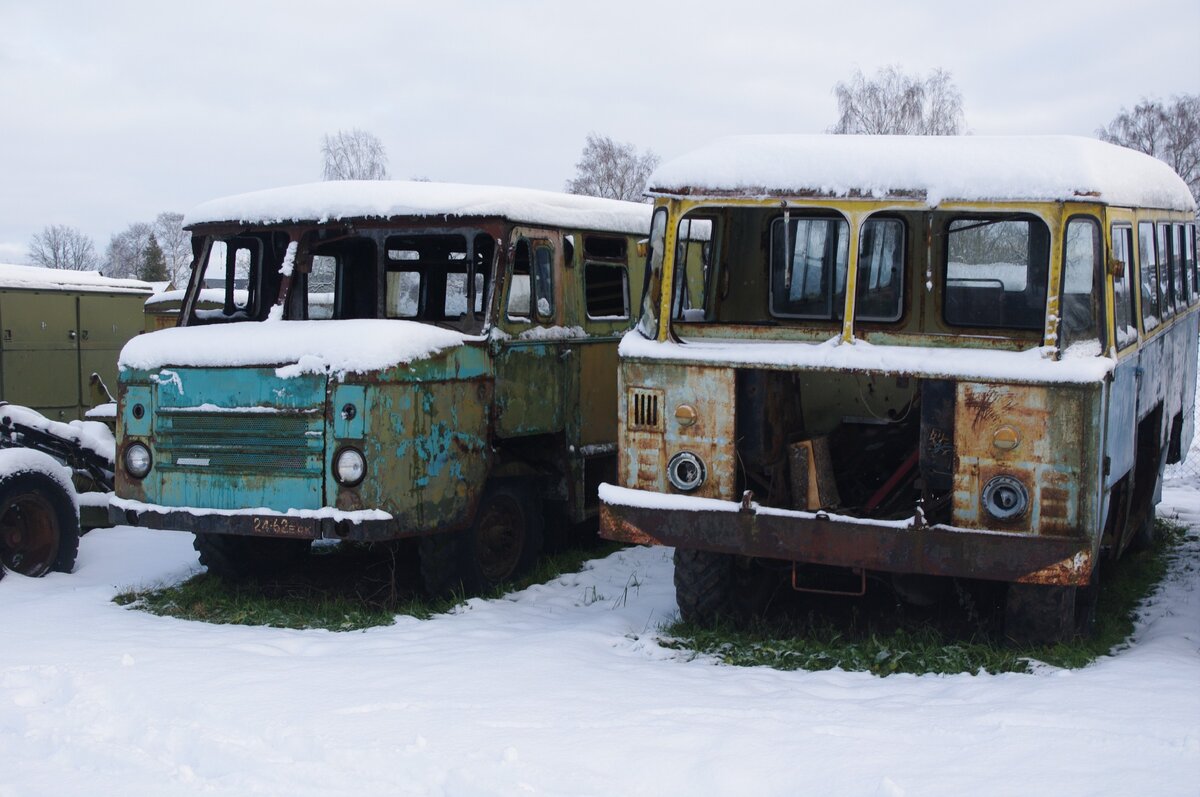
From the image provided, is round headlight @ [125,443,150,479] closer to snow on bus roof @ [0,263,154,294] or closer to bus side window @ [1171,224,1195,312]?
snow on bus roof @ [0,263,154,294]

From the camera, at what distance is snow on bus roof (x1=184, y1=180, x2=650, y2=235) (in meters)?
7.94

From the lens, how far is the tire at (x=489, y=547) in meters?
7.67

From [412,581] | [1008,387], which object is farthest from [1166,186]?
[412,581]

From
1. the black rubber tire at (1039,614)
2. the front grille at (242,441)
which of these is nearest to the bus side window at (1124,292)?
the black rubber tire at (1039,614)

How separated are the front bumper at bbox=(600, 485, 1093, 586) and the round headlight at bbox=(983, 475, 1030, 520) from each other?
0.10 metres

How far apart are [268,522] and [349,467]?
0.56m

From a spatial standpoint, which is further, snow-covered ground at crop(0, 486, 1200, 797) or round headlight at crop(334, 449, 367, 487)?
round headlight at crop(334, 449, 367, 487)

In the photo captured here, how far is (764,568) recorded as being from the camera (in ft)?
24.1

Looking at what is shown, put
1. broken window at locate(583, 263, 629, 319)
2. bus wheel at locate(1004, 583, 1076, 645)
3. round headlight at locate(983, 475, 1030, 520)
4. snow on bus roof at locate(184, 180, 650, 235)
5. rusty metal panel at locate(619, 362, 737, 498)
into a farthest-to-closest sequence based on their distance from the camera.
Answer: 1. broken window at locate(583, 263, 629, 319)
2. snow on bus roof at locate(184, 180, 650, 235)
3. rusty metal panel at locate(619, 362, 737, 498)
4. bus wheel at locate(1004, 583, 1076, 645)
5. round headlight at locate(983, 475, 1030, 520)

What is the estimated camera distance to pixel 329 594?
796 cm

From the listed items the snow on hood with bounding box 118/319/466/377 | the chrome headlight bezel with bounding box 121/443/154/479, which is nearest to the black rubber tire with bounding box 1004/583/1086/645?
the snow on hood with bounding box 118/319/466/377

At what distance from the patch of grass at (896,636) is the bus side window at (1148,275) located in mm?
1656

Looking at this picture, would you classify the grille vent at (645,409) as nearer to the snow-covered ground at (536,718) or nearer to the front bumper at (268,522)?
the snow-covered ground at (536,718)

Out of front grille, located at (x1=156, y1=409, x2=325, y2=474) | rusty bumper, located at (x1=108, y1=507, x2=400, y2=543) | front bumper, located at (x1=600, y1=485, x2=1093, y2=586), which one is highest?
front grille, located at (x1=156, y1=409, x2=325, y2=474)
